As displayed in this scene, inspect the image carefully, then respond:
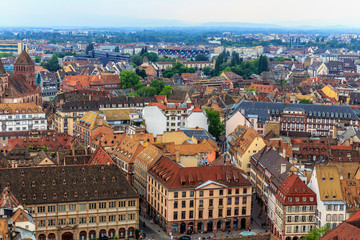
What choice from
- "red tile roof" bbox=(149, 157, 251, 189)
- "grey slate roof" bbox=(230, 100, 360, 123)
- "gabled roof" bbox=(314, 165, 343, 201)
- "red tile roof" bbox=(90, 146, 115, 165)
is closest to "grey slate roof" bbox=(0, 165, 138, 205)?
"red tile roof" bbox=(149, 157, 251, 189)

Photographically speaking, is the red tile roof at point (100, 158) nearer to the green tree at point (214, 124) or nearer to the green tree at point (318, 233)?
the green tree at point (318, 233)

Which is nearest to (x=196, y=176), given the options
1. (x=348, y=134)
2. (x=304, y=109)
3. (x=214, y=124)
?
(x=348, y=134)

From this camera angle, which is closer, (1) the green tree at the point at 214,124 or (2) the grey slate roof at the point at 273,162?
(2) the grey slate roof at the point at 273,162

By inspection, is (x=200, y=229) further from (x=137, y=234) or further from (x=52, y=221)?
(x=52, y=221)

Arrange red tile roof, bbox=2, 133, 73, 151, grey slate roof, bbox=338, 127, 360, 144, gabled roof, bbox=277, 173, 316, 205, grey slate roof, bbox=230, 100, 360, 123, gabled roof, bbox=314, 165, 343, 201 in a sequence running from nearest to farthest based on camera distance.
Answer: gabled roof, bbox=314, 165, 343, 201, gabled roof, bbox=277, 173, 316, 205, red tile roof, bbox=2, 133, 73, 151, grey slate roof, bbox=338, 127, 360, 144, grey slate roof, bbox=230, 100, 360, 123

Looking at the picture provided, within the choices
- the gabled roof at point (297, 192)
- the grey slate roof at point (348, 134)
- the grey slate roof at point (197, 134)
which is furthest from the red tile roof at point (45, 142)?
the grey slate roof at point (348, 134)

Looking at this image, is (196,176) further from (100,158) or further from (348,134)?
(348,134)

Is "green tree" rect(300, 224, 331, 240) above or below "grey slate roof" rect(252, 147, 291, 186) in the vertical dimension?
below

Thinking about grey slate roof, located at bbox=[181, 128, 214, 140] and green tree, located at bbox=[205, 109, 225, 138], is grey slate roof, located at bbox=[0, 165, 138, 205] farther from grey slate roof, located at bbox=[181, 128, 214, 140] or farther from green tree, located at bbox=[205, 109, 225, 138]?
green tree, located at bbox=[205, 109, 225, 138]
